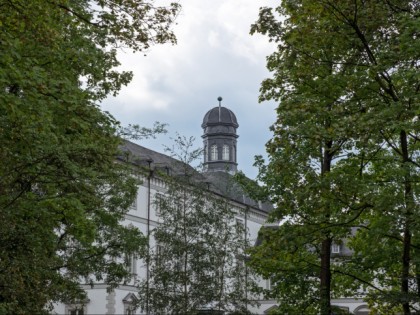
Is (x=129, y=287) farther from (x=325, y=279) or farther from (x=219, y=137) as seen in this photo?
(x=219, y=137)

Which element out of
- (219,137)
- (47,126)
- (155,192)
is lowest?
(47,126)

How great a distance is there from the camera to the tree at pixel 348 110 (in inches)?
801

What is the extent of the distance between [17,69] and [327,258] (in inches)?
514

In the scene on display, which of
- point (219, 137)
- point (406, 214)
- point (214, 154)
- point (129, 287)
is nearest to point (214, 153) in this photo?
point (214, 154)

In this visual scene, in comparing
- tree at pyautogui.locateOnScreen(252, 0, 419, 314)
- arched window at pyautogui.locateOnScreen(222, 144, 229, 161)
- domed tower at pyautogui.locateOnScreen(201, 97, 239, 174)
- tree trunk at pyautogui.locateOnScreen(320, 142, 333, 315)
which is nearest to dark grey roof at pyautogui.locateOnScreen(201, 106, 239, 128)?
domed tower at pyautogui.locateOnScreen(201, 97, 239, 174)

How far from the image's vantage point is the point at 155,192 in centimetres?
6531

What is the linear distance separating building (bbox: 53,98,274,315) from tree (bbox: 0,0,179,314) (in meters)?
6.83

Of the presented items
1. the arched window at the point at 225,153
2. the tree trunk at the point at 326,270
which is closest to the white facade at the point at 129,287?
the tree trunk at the point at 326,270

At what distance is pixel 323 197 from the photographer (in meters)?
21.9

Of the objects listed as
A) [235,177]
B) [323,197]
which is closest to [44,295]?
[323,197]

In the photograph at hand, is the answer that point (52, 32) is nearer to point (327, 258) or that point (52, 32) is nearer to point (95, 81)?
point (95, 81)

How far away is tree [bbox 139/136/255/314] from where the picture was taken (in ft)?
114

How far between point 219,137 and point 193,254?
195ft

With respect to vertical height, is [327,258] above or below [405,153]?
below
